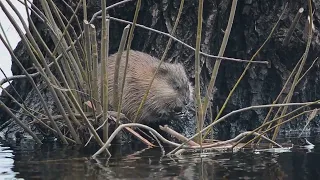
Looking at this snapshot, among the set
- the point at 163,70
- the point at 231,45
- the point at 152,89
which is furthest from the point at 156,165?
the point at 231,45

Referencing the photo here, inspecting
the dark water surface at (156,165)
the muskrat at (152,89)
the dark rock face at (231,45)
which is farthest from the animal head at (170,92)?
the dark water surface at (156,165)

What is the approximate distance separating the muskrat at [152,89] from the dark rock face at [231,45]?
0.38 meters

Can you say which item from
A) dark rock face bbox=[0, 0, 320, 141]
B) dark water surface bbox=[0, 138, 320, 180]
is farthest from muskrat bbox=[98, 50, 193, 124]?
dark water surface bbox=[0, 138, 320, 180]

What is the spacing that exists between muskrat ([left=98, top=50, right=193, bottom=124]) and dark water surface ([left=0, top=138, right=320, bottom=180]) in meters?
1.10

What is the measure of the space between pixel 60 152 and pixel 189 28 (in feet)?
7.13

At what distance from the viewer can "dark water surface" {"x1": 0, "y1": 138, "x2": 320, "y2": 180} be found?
320cm

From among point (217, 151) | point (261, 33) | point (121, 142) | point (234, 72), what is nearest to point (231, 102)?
point (234, 72)

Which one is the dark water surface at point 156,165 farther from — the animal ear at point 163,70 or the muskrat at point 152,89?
the animal ear at point 163,70

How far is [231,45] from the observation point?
6.20 meters

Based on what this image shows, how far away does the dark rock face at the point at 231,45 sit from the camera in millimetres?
5852

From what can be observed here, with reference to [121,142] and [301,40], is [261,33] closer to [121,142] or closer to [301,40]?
[301,40]

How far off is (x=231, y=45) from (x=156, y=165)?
9.53ft

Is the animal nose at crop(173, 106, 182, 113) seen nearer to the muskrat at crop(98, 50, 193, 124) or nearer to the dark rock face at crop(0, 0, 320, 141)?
A: the muskrat at crop(98, 50, 193, 124)

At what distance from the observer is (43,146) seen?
4605 millimetres
